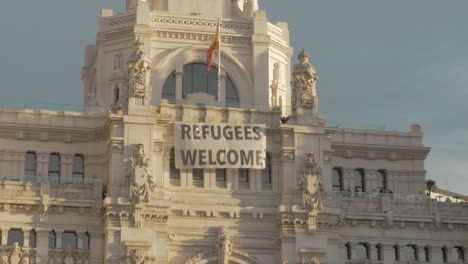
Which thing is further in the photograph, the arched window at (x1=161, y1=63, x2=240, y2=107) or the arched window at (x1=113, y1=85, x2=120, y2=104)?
the arched window at (x1=113, y1=85, x2=120, y2=104)

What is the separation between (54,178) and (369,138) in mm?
25682

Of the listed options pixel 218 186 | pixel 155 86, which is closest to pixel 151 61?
pixel 155 86

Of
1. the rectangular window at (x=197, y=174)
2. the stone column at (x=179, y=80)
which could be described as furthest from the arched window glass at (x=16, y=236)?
the stone column at (x=179, y=80)

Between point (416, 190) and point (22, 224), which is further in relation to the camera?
point (416, 190)

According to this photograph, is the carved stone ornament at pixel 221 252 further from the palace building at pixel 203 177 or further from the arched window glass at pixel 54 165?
the arched window glass at pixel 54 165

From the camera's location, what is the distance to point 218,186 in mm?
86562

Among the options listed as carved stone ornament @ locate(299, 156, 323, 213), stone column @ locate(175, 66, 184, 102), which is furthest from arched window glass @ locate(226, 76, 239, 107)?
carved stone ornament @ locate(299, 156, 323, 213)

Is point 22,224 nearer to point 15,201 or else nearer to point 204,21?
point 15,201

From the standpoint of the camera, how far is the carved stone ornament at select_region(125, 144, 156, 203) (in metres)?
83.0

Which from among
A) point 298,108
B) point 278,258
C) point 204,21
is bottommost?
point 278,258

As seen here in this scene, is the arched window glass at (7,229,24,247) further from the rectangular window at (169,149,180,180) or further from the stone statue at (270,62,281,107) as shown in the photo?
the stone statue at (270,62,281,107)

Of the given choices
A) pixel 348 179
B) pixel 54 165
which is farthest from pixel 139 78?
pixel 348 179

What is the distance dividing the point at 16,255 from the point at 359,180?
95.1ft

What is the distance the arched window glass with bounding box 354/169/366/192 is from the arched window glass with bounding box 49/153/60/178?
23851mm
